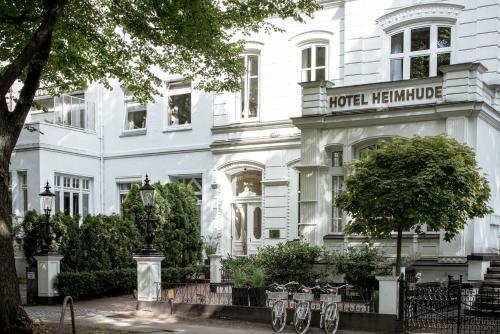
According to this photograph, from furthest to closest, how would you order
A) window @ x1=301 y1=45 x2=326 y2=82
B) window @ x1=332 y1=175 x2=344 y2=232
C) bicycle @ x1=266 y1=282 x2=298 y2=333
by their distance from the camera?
1. window @ x1=301 y1=45 x2=326 y2=82
2. window @ x1=332 y1=175 x2=344 y2=232
3. bicycle @ x1=266 y1=282 x2=298 y2=333

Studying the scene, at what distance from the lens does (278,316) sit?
1331cm

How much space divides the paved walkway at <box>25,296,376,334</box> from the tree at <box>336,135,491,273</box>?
2.93 meters

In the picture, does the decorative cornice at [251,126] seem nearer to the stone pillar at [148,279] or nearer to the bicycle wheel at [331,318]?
the stone pillar at [148,279]

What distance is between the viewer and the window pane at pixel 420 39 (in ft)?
67.5

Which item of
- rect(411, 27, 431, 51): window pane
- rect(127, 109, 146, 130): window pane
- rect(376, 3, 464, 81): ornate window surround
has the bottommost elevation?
rect(127, 109, 146, 130): window pane

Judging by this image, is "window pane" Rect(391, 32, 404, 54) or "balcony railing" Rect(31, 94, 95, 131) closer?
"window pane" Rect(391, 32, 404, 54)

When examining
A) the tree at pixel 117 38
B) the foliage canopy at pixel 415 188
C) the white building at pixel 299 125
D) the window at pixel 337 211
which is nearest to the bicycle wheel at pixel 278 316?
the foliage canopy at pixel 415 188

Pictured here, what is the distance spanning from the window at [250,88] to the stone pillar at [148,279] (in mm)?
9233

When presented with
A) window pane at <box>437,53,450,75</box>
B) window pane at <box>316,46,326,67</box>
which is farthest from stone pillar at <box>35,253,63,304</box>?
window pane at <box>437,53,450,75</box>

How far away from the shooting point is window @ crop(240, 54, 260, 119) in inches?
944

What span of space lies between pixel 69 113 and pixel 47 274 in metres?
10.6

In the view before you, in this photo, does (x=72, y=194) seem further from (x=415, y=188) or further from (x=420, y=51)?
(x=415, y=188)

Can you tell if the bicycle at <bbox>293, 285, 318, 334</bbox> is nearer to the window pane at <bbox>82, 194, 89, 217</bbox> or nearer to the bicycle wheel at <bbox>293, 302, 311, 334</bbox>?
the bicycle wheel at <bbox>293, 302, 311, 334</bbox>

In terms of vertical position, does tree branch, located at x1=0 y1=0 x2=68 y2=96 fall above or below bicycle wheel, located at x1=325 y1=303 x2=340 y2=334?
above
